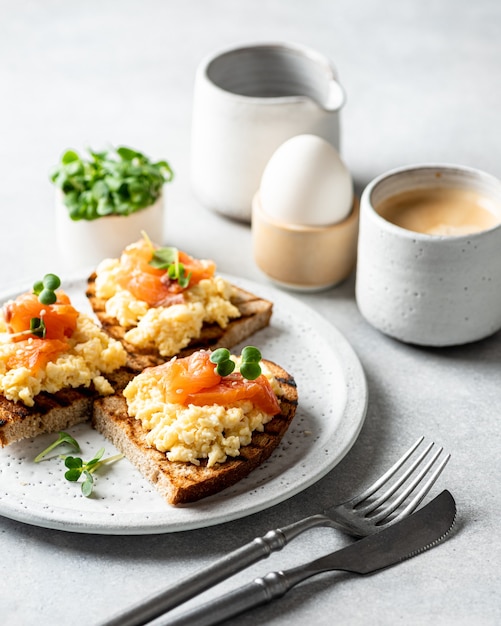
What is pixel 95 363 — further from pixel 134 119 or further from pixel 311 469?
pixel 134 119

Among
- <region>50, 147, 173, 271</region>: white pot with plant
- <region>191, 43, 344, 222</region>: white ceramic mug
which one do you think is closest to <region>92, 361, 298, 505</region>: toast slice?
<region>50, 147, 173, 271</region>: white pot with plant

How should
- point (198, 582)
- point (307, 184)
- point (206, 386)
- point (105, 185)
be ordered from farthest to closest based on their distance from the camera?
point (105, 185)
point (307, 184)
point (206, 386)
point (198, 582)

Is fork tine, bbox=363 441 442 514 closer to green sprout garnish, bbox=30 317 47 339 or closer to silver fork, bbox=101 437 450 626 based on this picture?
silver fork, bbox=101 437 450 626

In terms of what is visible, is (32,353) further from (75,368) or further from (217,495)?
(217,495)

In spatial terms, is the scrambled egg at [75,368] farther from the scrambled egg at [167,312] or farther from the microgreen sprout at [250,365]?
the microgreen sprout at [250,365]

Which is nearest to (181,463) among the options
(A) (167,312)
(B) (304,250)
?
(A) (167,312)

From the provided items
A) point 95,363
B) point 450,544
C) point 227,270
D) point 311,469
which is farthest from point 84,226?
point 450,544

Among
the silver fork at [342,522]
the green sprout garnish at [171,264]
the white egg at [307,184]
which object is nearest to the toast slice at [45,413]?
the green sprout garnish at [171,264]
